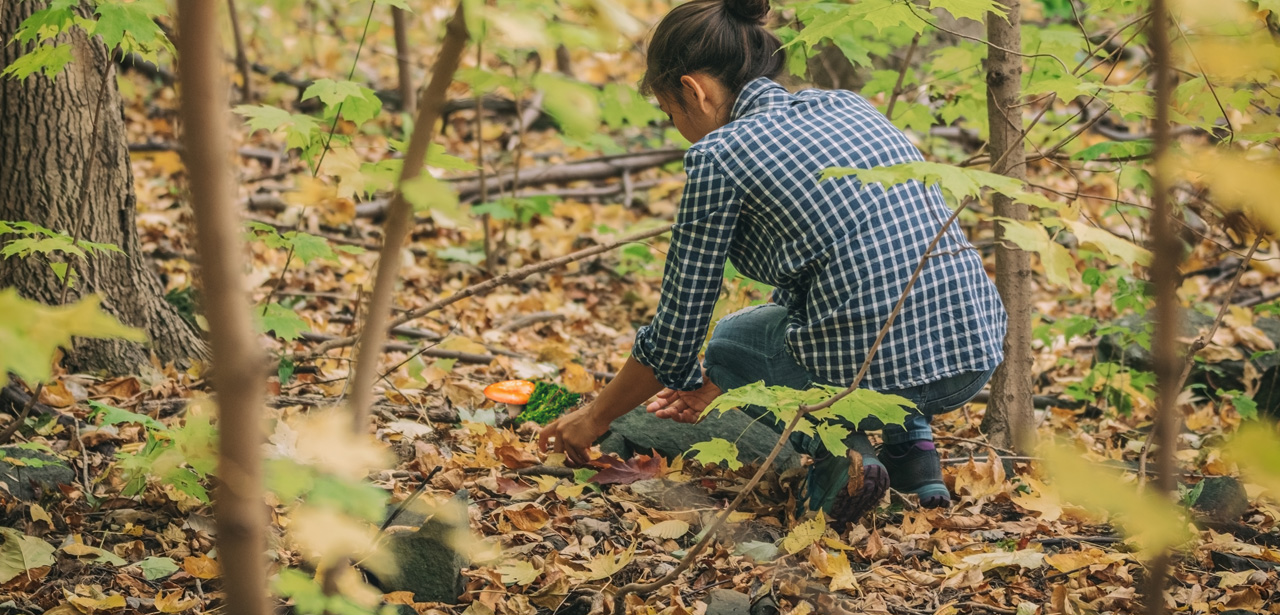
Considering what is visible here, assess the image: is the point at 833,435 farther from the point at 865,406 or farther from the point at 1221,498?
the point at 1221,498

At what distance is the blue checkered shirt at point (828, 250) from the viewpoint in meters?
2.09

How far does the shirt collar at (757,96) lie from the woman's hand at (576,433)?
0.81 metres

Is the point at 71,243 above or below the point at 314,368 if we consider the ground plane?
above

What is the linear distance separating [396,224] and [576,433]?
1474 mm

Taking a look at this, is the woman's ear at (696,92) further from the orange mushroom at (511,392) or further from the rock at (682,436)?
the orange mushroom at (511,392)

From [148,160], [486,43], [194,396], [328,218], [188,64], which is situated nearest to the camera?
[188,64]

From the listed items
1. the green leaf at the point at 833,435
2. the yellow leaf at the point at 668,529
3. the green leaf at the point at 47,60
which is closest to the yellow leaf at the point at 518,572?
the yellow leaf at the point at 668,529

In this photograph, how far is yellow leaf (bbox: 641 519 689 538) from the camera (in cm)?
216

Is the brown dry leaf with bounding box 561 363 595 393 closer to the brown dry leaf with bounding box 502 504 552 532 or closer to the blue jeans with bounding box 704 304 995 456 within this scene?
the blue jeans with bounding box 704 304 995 456

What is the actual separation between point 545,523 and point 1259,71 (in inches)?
69.7

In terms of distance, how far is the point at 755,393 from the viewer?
6.10ft

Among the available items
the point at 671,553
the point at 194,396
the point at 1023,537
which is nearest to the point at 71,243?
the point at 194,396

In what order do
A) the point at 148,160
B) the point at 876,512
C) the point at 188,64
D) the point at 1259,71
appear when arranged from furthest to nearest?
the point at 148,160
the point at 876,512
the point at 1259,71
the point at 188,64

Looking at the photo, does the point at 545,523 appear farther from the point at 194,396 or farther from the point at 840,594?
the point at 194,396
